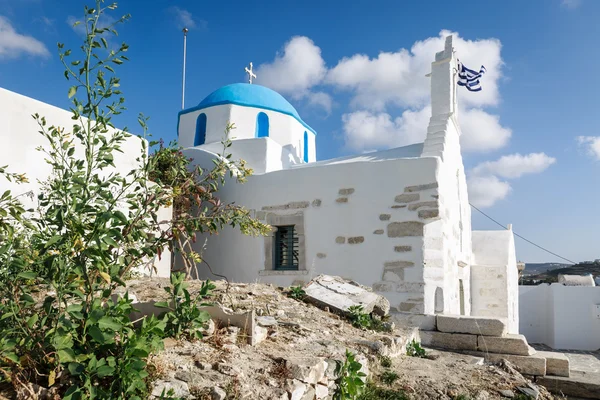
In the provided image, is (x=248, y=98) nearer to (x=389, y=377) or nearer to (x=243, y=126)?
(x=243, y=126)

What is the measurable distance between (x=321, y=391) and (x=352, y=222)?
4.78 metres

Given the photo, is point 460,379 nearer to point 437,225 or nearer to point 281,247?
point 437,225

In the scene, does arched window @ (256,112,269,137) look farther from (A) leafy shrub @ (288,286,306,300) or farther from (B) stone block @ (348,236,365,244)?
(A) leafy shrub @ (288,286,306,300)

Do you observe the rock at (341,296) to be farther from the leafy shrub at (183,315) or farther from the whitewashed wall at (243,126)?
the whitewashed wall at (243,126)

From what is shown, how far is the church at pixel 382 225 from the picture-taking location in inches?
277

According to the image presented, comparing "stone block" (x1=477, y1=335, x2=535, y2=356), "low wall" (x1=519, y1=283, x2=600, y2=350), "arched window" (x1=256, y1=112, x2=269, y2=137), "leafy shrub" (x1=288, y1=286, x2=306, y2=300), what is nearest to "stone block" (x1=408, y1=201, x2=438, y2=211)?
"stone block" (x1=477, y1=335, x2=535, y2=356)

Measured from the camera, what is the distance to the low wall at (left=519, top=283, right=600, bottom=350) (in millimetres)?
12977

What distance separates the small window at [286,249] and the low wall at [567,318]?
29.6 ft

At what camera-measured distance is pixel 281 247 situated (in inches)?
325

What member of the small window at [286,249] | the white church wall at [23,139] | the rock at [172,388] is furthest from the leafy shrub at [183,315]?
the small window at [286,249]

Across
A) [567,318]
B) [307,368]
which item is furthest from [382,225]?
[567,318]

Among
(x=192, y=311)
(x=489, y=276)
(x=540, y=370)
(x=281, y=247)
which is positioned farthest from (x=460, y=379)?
(x=489, y=276)

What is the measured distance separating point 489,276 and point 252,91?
6509mm

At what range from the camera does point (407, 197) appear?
7176mm
